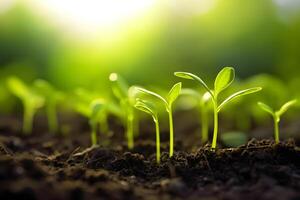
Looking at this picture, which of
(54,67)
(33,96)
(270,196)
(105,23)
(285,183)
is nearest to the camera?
(270,196)


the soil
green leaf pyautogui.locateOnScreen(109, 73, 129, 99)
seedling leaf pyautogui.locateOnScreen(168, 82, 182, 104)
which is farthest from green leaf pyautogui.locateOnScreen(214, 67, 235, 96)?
green leaf pyautogui.locateOnScreen(109, 73, 129, 99)

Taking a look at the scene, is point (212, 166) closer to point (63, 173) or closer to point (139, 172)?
point (139, 172)

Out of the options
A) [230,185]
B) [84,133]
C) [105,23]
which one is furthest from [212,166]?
[105,23]

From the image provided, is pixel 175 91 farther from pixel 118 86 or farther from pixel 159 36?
pixel 159 36

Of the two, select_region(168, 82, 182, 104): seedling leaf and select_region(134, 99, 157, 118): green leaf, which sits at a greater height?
select_region(168, 82, 182, 104): seedling leaf

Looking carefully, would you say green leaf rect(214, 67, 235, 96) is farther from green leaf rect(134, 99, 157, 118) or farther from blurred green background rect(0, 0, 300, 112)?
blurred green background rect(0, 0, 300, 112)

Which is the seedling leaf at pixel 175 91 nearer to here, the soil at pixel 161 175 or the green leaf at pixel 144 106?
the green leaf at pixel 144 106
